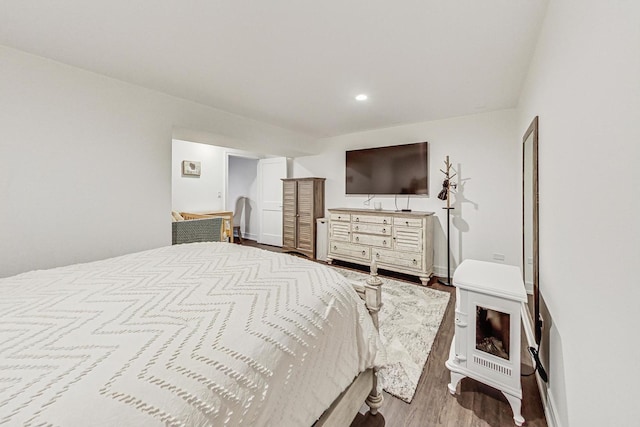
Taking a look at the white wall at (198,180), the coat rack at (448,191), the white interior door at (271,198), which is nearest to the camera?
the coat rack at (448,191)

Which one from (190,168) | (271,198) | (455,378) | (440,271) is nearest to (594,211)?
(455,378)

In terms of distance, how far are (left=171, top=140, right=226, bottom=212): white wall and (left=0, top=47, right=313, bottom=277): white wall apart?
2.16 metres

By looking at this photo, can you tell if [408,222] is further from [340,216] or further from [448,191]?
[340,216]

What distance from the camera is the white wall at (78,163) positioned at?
6.82ft

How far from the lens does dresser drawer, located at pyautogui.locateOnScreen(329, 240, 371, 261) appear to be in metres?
4.16

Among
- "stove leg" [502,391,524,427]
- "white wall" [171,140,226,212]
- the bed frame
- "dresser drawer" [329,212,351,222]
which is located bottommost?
"stove leg" [502,391,524,427]

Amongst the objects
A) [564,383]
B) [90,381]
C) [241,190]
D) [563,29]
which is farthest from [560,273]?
[241,190]

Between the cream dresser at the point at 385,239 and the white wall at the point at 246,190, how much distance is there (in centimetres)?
285

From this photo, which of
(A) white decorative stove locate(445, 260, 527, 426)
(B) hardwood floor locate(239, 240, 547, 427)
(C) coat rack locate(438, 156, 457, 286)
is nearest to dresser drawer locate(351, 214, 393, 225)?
(C) coat rack locate(438, 156, 457, 286)

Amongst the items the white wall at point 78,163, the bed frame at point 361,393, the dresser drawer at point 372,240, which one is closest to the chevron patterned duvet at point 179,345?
the bed frame at point 361,393

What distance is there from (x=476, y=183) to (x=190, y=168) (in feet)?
16.6

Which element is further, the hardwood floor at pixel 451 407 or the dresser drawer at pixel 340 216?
the dresser drawer at pixel 340 216

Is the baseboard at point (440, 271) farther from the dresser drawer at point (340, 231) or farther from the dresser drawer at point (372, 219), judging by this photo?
the dresser drawer at point (340, 231)

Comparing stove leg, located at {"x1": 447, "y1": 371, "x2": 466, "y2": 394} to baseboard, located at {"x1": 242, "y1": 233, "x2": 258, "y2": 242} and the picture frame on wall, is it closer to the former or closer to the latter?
the picture frame on wall
